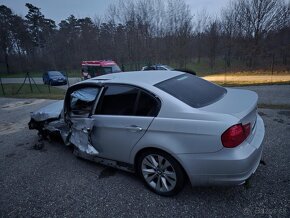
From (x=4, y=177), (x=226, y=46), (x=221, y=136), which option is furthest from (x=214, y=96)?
(x=226, y=46)

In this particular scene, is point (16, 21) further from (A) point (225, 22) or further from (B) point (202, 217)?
(B) point (202, 217)

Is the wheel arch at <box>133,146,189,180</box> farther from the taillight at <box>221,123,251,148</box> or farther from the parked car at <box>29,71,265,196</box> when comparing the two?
the taillight at <box>221,123,251,148</box>

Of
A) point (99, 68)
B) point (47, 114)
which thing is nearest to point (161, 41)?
point (99, 68)

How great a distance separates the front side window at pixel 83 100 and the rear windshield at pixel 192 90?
133 centimetres

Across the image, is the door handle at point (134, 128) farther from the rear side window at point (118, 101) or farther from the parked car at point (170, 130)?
the rear side window at point (118, 101)

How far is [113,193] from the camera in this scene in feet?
9.84

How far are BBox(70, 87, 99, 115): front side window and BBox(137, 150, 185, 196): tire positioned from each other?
4.40 feet

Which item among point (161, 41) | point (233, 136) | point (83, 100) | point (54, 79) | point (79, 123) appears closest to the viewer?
point (233, 136)

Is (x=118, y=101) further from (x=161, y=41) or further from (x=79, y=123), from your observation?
(x=161, y=41)

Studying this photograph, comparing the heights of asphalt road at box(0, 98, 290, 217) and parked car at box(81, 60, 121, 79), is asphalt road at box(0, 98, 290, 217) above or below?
below

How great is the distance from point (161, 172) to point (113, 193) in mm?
769

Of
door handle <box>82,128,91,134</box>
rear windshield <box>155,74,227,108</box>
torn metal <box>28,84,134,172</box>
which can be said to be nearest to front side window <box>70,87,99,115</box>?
torn metal <box>28,84,134,172</box>

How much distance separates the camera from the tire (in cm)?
262

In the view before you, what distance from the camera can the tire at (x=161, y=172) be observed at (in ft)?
8.60
